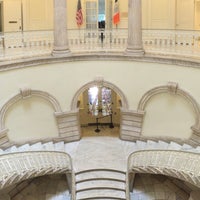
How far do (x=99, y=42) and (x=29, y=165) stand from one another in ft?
21.4

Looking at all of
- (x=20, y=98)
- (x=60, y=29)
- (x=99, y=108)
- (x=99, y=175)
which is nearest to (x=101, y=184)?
(x=99, y=175)

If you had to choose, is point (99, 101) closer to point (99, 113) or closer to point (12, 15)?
point (99, 113)

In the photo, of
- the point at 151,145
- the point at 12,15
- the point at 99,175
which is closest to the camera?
the point at 99,175

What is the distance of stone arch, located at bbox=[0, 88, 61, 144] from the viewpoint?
51.0 feet

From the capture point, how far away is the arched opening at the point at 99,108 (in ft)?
66.2

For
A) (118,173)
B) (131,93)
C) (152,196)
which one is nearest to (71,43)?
(131,93)

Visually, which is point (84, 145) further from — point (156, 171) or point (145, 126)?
point (156, 171)

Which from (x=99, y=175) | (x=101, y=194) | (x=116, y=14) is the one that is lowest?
(x=101, y=194)

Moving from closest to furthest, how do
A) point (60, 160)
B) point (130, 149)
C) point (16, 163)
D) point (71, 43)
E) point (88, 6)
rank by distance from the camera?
point (16, 163) < point (60, 160) < point (130, 149) < point (71, 43) < point (88, 6)

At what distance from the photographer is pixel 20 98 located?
16000 millimetres

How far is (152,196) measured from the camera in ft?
49.0

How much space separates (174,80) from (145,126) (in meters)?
2.44

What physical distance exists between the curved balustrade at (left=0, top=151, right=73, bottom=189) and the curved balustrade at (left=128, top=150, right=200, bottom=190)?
2.37 meters

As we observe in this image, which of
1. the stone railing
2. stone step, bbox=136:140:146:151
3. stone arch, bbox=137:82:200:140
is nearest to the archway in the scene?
stone step, bbox=136:140:146:151
